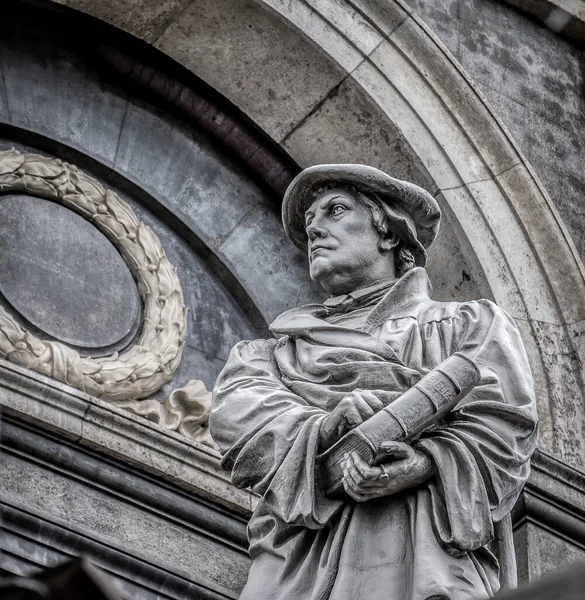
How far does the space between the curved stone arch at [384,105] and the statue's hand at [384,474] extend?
11.7ft

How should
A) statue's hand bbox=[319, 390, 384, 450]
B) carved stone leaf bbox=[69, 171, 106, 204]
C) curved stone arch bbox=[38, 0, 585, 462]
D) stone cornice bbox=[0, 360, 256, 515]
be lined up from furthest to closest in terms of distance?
curved stone arch bbox=[38, 0, 585, 462], carved stone leaf bbox=[69, 171, 106, 204], stone cornice bbox=[0, 360, 256, 515], statue's hand bbox=[319, 390, 384, 450]

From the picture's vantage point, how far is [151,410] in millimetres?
7555

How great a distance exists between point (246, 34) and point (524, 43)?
4.96ft

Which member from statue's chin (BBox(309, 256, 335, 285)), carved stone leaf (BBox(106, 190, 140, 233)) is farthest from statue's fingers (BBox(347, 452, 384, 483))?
carved stone leaf (BBox(106, 190, 140, 233))

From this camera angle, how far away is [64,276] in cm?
771

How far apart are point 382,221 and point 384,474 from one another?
1073mm

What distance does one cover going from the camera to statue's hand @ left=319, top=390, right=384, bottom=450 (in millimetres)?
4738

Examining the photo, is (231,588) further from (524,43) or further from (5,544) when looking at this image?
(524,43)

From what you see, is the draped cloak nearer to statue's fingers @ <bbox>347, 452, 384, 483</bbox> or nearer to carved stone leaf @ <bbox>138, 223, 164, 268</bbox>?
statue's fingers @ <bbox>347, 452, 384, 483</bbox>

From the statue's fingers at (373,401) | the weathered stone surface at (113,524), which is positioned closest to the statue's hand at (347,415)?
the statue's fingers at (373,401)

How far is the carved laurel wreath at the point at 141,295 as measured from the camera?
7.31m

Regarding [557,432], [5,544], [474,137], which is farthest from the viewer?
[474,137]

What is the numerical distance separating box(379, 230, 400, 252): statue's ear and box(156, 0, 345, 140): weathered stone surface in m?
3.10

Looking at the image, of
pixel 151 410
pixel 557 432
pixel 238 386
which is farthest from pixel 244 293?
pixel 238 386
